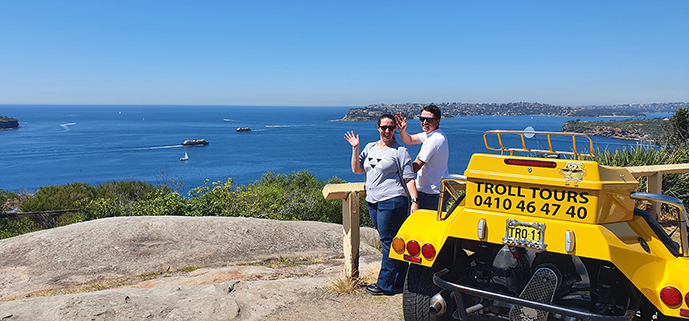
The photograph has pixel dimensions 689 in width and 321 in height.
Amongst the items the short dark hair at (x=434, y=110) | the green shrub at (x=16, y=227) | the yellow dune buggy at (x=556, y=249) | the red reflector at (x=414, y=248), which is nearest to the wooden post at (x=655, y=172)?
the short dark hair at (x=434, y=110)

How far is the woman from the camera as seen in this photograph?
432 centimetres

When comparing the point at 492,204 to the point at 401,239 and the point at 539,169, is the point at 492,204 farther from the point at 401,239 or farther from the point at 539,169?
the point at 401,239

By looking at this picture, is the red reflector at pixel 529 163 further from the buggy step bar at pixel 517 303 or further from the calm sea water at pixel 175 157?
the calm sea water at pixel 175 157

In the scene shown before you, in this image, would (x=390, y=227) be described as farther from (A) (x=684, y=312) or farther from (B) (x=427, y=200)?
(A) (x=684, y=312)

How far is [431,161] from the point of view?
4.55m

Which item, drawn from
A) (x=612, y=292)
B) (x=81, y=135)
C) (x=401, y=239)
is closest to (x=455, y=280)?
(x=401, y=239)

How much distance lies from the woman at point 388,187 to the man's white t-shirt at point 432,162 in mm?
254

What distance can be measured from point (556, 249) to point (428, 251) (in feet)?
2.80

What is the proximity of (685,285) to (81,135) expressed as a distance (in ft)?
493

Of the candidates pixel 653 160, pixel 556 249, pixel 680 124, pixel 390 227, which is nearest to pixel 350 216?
pixel 390 227

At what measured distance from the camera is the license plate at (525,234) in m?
2.81

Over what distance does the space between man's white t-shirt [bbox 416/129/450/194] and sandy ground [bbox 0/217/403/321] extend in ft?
3.70

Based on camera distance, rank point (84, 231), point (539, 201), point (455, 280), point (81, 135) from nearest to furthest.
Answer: point (539, 201), point (455, 280), point (84, 231), point (81, 135)

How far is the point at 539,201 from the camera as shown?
288 centimetres
